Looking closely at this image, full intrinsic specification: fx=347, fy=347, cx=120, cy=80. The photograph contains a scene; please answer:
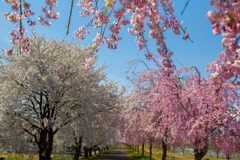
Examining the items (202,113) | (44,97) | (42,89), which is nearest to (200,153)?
(202,113)

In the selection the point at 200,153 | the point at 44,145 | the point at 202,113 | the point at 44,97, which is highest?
the point at 44,97

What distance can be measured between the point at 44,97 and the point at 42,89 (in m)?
1.98

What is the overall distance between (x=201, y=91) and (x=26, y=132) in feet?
46.9

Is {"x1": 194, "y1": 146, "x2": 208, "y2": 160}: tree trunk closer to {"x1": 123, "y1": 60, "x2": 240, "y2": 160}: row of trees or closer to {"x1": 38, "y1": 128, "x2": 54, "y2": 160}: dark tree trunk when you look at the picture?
{"x1": 123, "y1": 60, "x2": 240, "y2": 160}: row of trees

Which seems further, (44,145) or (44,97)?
(44,97)

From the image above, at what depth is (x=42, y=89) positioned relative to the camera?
76.3 feet

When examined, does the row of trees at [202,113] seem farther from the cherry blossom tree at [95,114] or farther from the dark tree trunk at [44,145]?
the dark tree trunk at [44,145]

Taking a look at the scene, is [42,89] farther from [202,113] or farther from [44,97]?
[202,113]

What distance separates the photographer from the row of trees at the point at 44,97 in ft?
75.9

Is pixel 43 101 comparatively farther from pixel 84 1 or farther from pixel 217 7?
pixel 217 7

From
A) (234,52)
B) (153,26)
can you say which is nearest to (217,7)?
(234,52)

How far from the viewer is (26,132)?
25.1 meters

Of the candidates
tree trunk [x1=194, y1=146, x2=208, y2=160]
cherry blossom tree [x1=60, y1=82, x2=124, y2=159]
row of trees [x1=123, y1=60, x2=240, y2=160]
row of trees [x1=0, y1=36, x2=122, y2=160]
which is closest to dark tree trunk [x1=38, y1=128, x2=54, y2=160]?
row of trees [x1=0, y1=36, x2=122, y2=160]

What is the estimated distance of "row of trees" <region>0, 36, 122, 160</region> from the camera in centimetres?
2312
